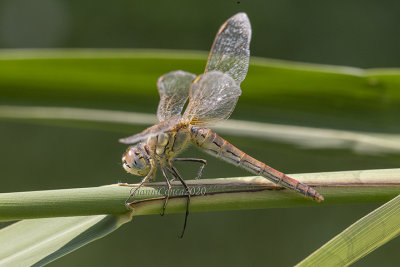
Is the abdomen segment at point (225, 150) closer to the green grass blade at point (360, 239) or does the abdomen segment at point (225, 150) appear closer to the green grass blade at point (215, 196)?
the green grass blade at point (215, 196)

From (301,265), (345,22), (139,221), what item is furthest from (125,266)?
(301,265)

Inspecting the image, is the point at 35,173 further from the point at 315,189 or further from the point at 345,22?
the point at 315,189

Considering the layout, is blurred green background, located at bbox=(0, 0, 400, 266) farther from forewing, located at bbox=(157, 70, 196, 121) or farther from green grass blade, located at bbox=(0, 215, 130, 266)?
green grass blade, located at bbox=(0, 215, 130, 266)

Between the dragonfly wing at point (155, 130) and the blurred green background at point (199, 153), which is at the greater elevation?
the blurred green background at point (199, 153)

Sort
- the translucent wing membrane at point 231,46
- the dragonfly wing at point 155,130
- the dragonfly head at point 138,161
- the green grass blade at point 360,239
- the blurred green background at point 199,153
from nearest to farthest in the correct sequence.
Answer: the green grass blade at point 360,239, the dragonfly wing at point 155,130, the dragonfly head at point 138,161, the translucent wing membrane at point 231,46, the blurred green background at point 199,153

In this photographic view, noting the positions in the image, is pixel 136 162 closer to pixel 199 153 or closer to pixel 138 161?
pixel 138 161

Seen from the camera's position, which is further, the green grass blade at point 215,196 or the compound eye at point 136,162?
the compound eye at point 136,162

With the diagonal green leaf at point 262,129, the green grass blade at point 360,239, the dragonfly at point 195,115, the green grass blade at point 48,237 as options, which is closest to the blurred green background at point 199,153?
the diagonal green leaf at point 262,129

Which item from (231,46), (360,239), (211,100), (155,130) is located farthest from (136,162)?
(360,239)
